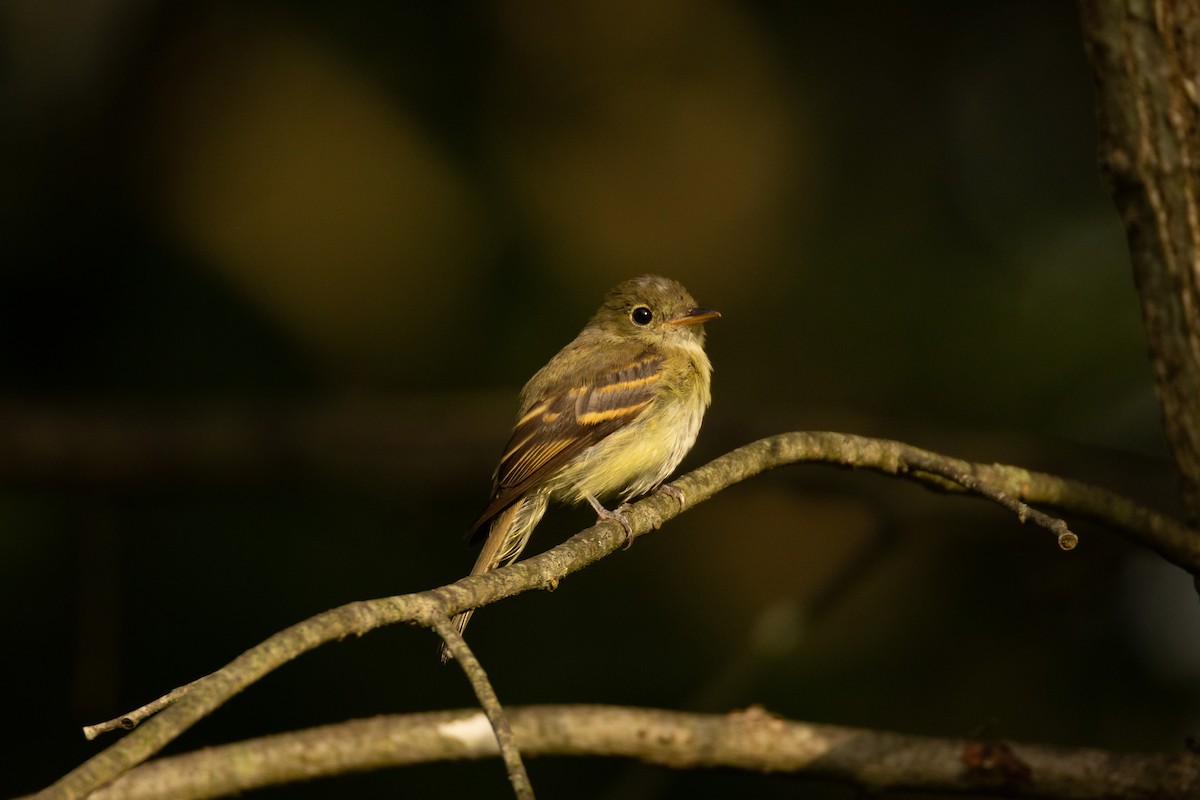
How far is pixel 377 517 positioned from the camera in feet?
26.4

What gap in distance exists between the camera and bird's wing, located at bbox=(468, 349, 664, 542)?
5219 mm

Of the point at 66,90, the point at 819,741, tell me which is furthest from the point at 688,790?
the point at 66,90

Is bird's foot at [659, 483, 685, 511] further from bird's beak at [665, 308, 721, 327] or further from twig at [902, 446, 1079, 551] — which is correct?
bird's beak at [665, 308, 721, 327]

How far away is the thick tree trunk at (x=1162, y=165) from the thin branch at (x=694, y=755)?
2.83ft

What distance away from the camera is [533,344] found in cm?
842

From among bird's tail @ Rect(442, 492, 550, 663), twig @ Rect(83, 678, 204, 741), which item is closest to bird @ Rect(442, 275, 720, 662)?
bird's tail @ Rect(442, 492, 550, 663)

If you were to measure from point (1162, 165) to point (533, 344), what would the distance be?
4938mm

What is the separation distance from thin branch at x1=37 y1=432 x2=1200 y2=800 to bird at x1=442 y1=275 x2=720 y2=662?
1064mm

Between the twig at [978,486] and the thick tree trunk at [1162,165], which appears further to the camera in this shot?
the thick tree trunk at [1162,165]

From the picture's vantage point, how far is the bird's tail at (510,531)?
5154 millimetres

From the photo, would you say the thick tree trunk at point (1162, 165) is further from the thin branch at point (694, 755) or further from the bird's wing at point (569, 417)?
the bird's wing at point (569, 417)

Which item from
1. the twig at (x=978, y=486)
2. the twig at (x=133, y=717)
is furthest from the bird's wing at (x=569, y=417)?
the twig at (x=133, y=717)

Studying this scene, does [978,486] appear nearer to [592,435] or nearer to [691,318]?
[592,435]

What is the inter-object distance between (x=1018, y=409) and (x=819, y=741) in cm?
461
